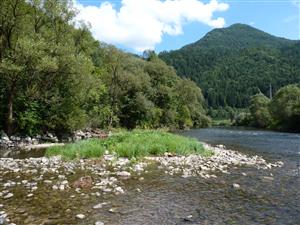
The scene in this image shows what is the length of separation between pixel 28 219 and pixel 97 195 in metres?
2.70

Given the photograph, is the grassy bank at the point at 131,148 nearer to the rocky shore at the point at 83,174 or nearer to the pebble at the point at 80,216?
the rocky shore at the point at 83,174

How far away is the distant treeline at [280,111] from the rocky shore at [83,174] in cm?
5268

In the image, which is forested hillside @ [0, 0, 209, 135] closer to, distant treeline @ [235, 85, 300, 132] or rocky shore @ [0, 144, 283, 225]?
rocky shore @ [0, 144, 283, 225]

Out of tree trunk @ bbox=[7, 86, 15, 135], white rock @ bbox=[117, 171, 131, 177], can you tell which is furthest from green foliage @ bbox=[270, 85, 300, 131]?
white rock @ bbox=[117, 171, 131, 177]

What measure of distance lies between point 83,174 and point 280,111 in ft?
219

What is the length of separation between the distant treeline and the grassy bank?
50847 millimetres

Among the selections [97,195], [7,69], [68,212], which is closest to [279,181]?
[97,195]

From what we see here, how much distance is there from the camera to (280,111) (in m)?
72.4

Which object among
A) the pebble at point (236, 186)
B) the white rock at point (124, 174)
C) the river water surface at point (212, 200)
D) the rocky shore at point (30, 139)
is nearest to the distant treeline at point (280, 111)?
the rocky shore at point (30, 139)

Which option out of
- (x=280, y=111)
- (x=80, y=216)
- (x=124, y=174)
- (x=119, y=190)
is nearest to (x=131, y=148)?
(x=124, y=174)

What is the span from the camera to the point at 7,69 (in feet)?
88.6

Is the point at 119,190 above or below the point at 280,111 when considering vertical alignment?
below

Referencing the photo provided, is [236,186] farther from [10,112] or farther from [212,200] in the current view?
[10,112]

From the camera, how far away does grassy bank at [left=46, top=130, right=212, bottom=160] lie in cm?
1877
